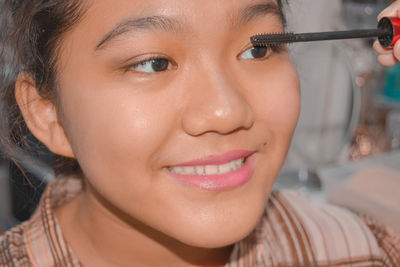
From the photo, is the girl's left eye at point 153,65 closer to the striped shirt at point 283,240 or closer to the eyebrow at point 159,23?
the eyebrow at point 159,23

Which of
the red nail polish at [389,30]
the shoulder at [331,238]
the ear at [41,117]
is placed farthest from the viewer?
the shoulder at [331,238]

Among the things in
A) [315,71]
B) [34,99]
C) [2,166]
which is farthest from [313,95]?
[2,166]

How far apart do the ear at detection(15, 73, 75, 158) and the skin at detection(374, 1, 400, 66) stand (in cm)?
46

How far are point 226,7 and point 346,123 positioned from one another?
86 centimetres

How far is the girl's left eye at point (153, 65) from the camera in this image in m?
0.56

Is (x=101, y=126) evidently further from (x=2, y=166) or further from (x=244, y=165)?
(x=2, y=166)

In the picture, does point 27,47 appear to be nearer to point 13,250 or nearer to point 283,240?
point 13,250

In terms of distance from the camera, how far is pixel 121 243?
73cm

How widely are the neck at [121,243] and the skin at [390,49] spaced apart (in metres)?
0.41

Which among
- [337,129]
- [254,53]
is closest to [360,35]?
[254,53]

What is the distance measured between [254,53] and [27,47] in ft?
1.09

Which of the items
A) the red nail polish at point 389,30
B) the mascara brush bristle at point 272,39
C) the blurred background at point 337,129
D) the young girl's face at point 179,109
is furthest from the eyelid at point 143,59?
the blurred background at point 337,129

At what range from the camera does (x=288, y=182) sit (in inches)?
48.6

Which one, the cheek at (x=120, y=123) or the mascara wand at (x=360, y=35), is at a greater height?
the mascara wand at (x=360, y=35)
